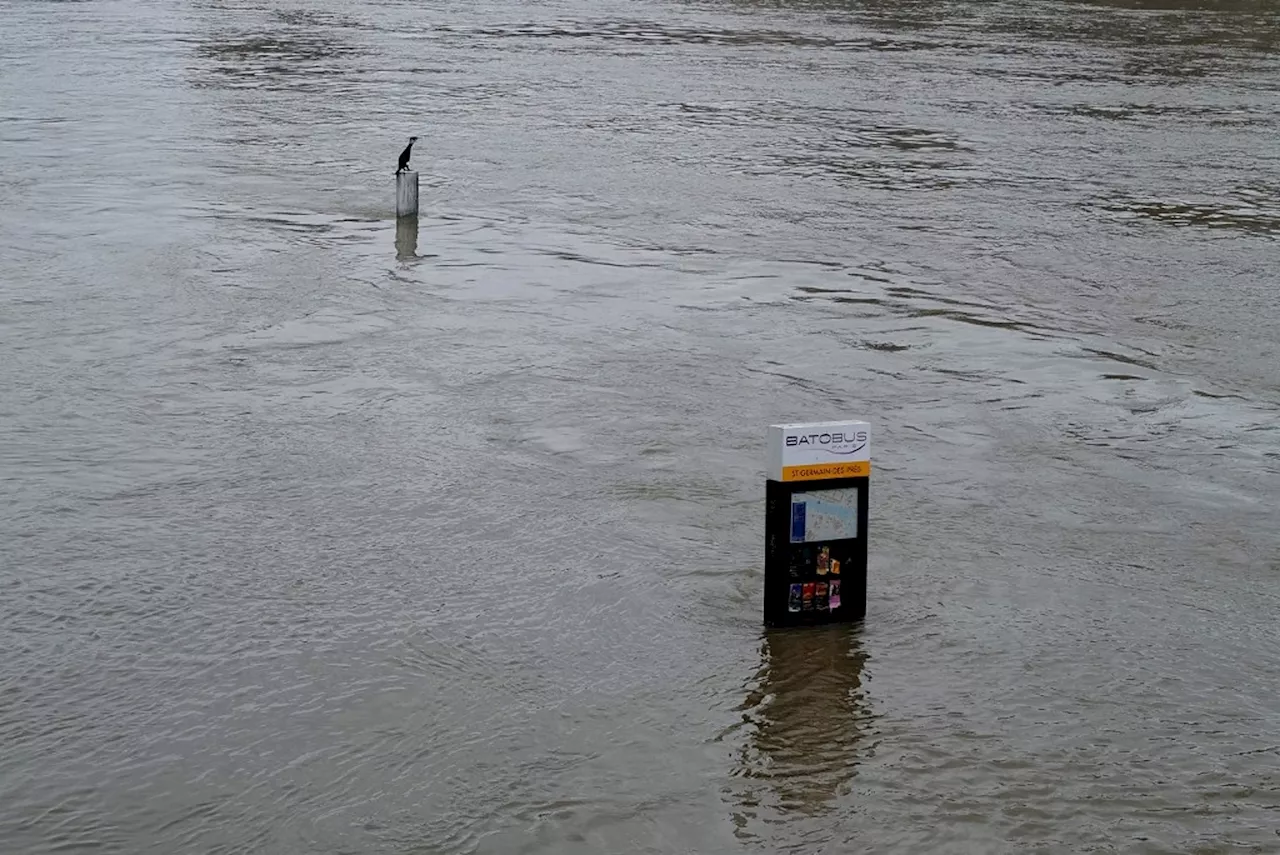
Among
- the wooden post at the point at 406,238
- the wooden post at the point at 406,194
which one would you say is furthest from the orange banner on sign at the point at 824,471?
the wooden post at the point at 406,194

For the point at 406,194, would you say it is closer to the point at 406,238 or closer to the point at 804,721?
the point at 406,238

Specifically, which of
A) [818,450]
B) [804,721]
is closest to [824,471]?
[818,450]

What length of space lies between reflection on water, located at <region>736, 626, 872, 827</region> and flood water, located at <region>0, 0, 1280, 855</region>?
0.02 m

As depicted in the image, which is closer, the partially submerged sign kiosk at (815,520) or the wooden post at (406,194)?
the partially submerged sign kiosk at (815,520)

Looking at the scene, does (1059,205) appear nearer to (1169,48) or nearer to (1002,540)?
(1002,540)

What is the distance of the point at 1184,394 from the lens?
10445 millimetres

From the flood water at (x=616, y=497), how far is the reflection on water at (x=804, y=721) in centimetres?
2

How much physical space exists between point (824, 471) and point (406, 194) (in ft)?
29.5

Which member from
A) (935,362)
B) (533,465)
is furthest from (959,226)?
(533,465)

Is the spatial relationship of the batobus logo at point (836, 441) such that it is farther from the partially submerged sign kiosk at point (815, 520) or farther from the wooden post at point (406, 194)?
the wooden post at point (406, 194)

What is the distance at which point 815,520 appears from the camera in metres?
6.66

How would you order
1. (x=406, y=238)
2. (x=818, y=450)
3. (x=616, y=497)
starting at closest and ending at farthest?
(x=818, y=450) < (x=616, y=497) < (x=406, y=238)

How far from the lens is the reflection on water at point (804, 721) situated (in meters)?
5.71

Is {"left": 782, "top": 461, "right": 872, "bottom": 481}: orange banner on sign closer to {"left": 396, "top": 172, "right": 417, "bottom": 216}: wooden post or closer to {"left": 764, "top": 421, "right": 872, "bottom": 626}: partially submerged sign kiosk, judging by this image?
{"left": 764, "top": 421, "right": 872, "bottom": 626}: partially submerged sign kiosk
